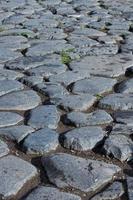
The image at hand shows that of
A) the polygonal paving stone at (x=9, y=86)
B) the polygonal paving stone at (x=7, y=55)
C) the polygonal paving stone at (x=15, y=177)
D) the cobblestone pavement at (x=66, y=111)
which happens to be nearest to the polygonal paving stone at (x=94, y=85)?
the cobblestone pavement at (x=66, y=111)

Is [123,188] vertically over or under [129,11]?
over

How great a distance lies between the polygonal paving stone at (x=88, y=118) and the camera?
11.0 feet

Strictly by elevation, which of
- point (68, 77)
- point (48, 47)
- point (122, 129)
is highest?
point (122, 129)

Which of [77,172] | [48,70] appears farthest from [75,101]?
[77,172]

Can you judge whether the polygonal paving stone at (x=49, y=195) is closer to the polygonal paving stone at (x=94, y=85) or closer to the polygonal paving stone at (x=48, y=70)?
the polygonal paving stone at (x=94, y=85)

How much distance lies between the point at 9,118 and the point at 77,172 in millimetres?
797

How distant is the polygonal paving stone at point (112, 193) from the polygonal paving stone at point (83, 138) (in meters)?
0.44

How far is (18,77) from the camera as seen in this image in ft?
14.0

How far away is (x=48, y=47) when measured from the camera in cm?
514

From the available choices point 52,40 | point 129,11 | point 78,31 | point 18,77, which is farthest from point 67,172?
point 129,11

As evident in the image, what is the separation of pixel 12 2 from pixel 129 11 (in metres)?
1.70

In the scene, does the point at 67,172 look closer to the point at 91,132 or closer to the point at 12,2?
the point at 91,132

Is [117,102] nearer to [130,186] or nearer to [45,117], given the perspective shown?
[45,117]

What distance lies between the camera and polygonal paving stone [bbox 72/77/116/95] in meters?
3.94
